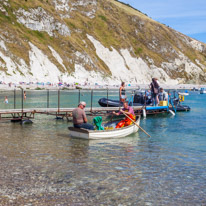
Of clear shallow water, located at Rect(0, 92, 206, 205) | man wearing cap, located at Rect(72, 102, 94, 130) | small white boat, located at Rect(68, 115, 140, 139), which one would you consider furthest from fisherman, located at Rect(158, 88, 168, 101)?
man wearing cap, located at Rect(72, 102, 94, 130)

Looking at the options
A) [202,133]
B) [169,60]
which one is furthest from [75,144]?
[169,60]

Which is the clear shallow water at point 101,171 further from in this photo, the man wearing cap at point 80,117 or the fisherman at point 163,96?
the fisherman at point 163,96

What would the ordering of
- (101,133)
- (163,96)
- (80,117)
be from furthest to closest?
1. (163,96)
2. (101,133)
3. (80,117)

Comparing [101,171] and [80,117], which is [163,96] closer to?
[80,117]

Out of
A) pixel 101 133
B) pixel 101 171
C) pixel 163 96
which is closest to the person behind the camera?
pixel 101 171

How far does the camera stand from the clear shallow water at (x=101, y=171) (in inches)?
399

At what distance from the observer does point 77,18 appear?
142 m

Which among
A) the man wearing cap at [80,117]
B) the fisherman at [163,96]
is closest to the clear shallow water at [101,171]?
the man wearing cap at [80,117]

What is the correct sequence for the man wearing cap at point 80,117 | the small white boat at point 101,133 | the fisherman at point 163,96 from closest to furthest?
the man wearing cap at point 80,117
the small white boat at point 101,133
the fisherman at point 163,96

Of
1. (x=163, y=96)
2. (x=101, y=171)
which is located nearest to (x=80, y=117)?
(x=101, y=171)

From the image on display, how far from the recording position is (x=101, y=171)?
1303cm

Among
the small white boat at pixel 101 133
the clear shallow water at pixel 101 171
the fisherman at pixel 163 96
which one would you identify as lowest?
the clear shallow water at pixel 101 171

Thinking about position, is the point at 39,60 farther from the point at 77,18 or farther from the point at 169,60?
the point at 169,60

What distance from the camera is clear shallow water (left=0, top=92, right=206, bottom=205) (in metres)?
10.1
